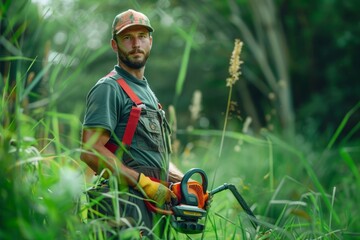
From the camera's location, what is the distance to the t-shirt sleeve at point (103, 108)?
3.24 m

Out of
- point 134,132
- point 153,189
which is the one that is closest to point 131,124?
point 134,132

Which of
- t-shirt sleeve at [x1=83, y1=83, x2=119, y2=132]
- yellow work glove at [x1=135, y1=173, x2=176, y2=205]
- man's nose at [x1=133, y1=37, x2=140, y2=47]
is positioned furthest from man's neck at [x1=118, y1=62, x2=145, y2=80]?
yellow work glove at [x1=135, y1=173, x2=176, y2=205]

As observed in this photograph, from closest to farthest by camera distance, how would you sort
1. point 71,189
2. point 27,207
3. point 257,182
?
point 71,189 < point 27,207 < point 257,182

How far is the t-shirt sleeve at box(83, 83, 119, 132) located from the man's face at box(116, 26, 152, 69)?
24 cm

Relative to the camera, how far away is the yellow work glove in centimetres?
324

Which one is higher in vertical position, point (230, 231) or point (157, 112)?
point (157, 112)

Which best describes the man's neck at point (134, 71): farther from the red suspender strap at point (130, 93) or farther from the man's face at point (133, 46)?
the red suspender strap at point (130, 93)

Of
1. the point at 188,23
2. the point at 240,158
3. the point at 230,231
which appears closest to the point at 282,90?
the point at 240,158

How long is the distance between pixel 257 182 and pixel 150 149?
247 cm

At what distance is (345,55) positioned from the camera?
1689 centimetres

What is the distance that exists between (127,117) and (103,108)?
0.56ft

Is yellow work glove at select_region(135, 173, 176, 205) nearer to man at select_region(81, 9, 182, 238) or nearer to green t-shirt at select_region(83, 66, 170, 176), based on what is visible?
man at select_region(81, 9, 182, 238)

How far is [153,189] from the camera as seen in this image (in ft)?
10.6

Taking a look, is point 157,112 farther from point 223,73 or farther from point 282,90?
point 223,73
